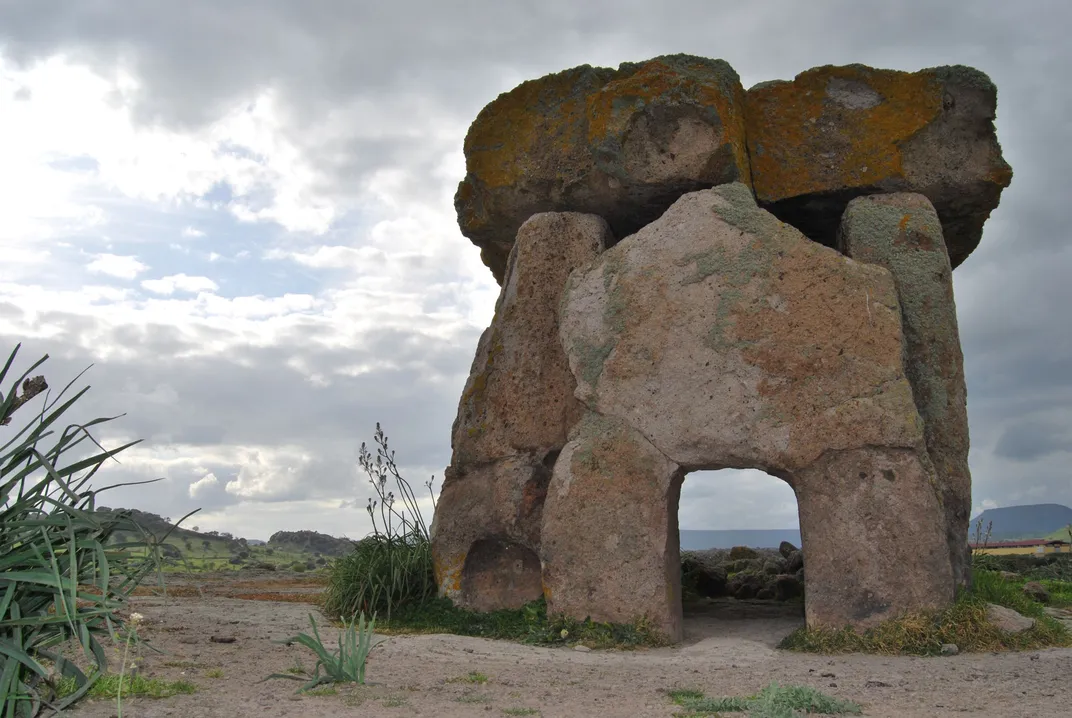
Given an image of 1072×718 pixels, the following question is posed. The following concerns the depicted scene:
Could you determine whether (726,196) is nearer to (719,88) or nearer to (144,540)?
(719,88)

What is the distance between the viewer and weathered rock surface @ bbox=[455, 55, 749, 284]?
7.84 meters

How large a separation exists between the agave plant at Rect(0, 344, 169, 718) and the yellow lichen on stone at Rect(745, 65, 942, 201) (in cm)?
625

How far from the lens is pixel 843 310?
6.99 metres

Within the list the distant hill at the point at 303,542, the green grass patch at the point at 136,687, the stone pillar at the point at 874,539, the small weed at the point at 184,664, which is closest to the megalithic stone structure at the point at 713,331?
the stone pillar at the point at 874,539

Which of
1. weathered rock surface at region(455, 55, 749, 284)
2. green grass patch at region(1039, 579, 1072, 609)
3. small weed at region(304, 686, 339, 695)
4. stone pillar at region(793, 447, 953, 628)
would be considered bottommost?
small weed at region(304, 686, 339, 695)

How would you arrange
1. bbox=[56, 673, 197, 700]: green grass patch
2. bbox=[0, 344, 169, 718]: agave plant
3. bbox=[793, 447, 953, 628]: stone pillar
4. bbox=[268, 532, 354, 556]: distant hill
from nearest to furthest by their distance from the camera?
bbox=[0, 344, 169, 718]: agave plant
bbox=[56, 673, 197, 700]: green grass patch
bbox=[793, 447, 953, 628]: stone pillar
bbox=[268, 532, 354, 556]: distant hill

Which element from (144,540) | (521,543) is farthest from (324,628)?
(144,540)

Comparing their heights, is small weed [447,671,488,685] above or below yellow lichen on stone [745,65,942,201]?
below

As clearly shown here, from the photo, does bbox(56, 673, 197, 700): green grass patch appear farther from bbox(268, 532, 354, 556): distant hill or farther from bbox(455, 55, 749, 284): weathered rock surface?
bbox(268, 532, 354, 556): distant hill

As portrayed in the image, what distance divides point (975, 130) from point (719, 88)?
2.16m

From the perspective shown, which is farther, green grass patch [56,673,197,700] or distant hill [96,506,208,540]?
green grass patch [56,673,197,700]

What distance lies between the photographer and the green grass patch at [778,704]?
14.3 feet

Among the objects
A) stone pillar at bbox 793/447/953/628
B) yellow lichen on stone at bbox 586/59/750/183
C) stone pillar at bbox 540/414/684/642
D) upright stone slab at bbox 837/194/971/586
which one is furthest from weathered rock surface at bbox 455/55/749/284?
stone pillar at bbox 793/447/953/628

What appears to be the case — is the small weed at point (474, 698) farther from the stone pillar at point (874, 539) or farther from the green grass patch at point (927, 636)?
the stone pillar at point (874, 539)
